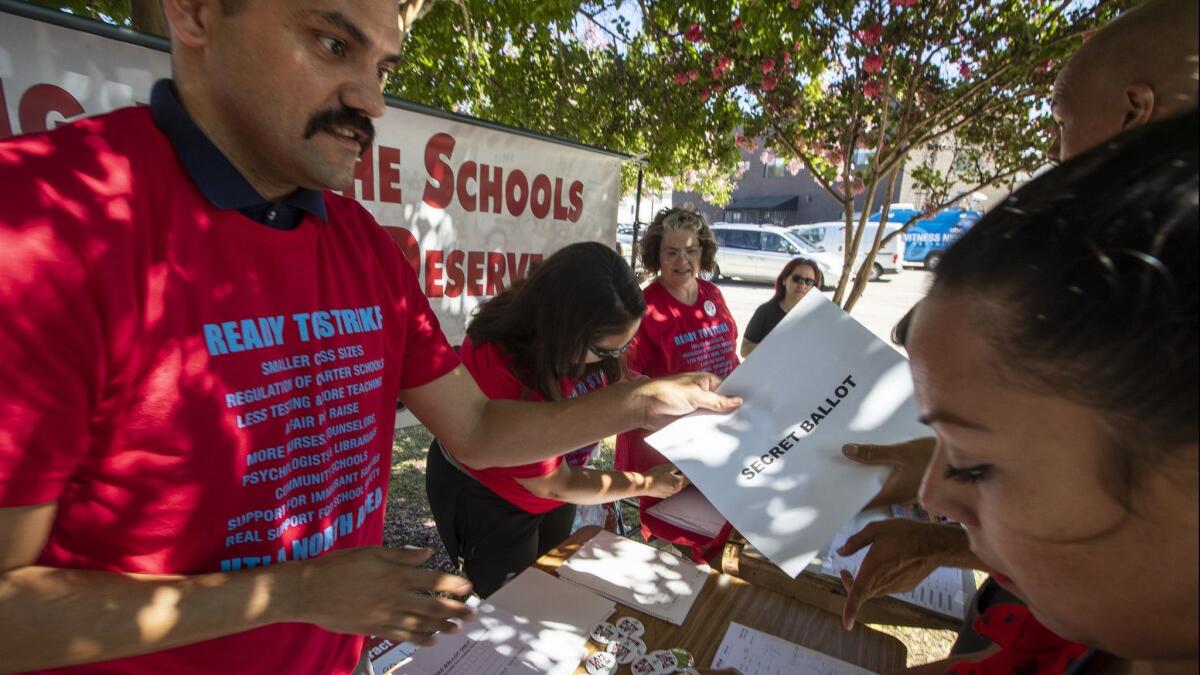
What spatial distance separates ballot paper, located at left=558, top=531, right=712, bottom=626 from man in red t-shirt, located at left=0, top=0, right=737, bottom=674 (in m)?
0.60

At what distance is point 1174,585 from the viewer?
0.47 metres

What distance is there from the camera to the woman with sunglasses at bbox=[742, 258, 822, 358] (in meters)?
4.40

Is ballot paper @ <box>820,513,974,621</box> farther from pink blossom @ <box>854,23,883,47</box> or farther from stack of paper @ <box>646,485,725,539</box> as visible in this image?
pink blossom @ <box>854,23,883,47</box>

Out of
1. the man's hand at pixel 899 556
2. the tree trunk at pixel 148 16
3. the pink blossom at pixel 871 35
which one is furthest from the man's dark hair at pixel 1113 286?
the pink blossom at pixel 871 35

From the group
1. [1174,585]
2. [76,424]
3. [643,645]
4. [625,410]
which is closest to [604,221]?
[625,410]

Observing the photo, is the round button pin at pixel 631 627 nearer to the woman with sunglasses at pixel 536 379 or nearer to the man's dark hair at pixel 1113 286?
the woman with sunglasses at pixel 536 379

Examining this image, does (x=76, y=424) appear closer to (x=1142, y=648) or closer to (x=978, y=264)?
(x=978, y=264)

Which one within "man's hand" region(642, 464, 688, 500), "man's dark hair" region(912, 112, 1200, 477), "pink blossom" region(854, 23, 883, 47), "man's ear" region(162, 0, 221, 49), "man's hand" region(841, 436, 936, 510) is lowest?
"man's hand" region(642, 464, 688, 500)

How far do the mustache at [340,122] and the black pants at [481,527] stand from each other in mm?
1399

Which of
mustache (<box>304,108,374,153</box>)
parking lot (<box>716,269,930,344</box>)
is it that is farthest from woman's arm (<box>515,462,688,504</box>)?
parking lot (<box>716,269,930,344</box>)

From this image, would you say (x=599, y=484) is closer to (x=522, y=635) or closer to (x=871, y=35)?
(x=522, y=635)

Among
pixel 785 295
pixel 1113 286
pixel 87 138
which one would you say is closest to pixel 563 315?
pixel 87 138

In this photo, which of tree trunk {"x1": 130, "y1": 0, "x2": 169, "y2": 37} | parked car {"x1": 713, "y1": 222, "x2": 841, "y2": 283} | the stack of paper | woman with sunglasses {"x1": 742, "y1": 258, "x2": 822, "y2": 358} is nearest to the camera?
the stack of paper

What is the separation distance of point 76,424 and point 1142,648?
120 centimetres
